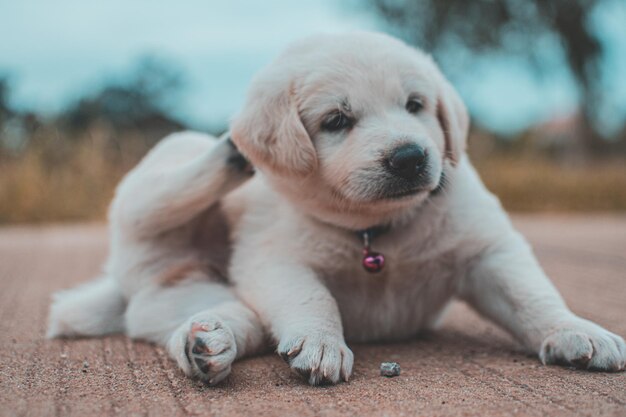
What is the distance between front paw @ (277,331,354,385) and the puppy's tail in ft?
4.25

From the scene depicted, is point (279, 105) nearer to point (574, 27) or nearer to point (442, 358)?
point (442, 358)

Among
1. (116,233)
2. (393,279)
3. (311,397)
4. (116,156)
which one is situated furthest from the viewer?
(116,156)

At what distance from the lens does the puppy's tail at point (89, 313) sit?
333cm

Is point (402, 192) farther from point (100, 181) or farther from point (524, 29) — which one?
point (524, 29)

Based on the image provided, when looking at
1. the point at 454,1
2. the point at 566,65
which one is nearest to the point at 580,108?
the point at 566,65

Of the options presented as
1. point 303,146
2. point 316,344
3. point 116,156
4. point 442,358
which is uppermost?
point 303,146

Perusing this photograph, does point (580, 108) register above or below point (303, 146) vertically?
below

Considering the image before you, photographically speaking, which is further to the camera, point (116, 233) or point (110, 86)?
point (110, 86)

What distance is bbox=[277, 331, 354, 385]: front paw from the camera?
2.32 metres

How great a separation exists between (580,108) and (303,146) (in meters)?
19.0

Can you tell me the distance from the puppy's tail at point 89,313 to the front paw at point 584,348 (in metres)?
2.00

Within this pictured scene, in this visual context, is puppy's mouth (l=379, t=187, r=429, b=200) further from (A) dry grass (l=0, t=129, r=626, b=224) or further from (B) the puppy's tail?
(A) dry grass (l=0, t=129, r=626, b=224)

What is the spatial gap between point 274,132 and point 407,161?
59 centimetres

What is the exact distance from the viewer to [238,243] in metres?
3.23
